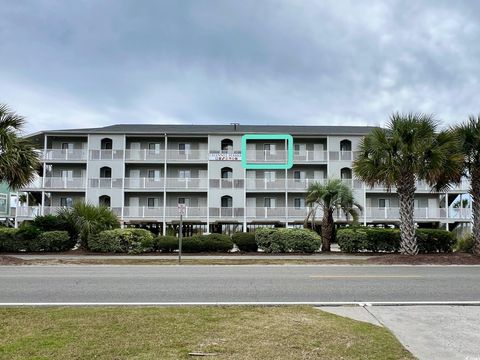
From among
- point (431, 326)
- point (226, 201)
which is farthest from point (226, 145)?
point (431, 326)

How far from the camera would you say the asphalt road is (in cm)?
924

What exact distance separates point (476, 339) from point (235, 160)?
1359 inches

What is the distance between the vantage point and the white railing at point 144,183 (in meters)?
39.6

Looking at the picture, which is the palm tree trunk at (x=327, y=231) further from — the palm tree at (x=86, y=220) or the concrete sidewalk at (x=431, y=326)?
the concrete sidewalk at (x=431, y=326)

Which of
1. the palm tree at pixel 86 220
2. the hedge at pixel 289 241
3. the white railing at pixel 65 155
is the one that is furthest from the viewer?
the white railing at pixel 65 155

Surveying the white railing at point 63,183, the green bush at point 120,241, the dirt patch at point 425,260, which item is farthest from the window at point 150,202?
the dirt patch at point 425,260

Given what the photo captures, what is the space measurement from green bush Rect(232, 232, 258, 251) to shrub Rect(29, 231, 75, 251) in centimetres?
849

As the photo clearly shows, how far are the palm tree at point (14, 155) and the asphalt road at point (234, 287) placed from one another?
669 centimetres

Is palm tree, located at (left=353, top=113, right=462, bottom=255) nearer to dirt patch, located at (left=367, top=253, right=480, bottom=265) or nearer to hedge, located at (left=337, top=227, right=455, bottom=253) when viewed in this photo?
dirt patch, located at (left=367, top=253, right=480, bottom=265)

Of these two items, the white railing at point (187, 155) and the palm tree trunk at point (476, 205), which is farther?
the white railing at point (187, 155)

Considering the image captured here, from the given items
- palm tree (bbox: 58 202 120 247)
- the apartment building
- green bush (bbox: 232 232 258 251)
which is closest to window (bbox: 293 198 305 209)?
the apartment building

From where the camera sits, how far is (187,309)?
7.56 metres

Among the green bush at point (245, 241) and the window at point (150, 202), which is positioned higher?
the window at point (150, 202)

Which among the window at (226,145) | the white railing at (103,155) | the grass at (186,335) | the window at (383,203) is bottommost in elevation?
the grass at (186,335)
